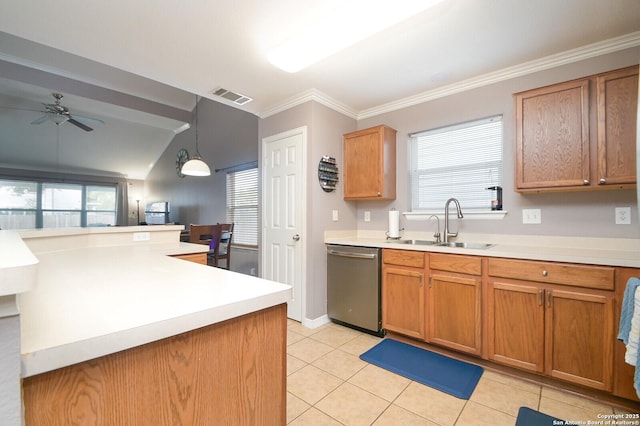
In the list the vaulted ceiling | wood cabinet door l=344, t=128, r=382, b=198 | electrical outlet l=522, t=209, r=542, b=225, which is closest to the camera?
the vaulted ceiling

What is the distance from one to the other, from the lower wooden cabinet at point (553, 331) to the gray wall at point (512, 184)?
690 millimetres

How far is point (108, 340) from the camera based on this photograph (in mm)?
564

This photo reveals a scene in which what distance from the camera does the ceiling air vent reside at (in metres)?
2.90

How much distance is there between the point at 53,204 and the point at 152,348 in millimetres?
9108

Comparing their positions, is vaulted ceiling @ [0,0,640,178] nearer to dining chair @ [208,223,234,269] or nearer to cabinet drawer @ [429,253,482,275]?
cabinet drawer @ [429,253,482,275]

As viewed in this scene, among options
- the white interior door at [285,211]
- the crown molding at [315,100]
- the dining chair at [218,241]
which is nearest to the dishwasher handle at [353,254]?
the white interior door at [285,211]

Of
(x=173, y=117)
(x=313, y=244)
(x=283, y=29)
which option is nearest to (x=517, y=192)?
(x=313, y=244)

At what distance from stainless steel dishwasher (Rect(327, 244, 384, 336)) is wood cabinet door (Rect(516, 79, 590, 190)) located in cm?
139

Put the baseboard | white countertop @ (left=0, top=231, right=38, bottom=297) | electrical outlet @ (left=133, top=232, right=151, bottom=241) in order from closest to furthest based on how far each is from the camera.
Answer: white countertop @ (left=0, top=231, right=38, bottom=297) < electrical outlet @ (left=133, top=232, right=151, bottom=241) < the baseboard

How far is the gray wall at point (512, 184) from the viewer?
2072mm

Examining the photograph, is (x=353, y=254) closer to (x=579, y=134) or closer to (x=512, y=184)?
(x=512, y=184)

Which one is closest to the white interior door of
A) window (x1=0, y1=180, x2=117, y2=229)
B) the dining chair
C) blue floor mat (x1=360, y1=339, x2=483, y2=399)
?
blue floor mat (x1=360, y1=339, x2=483, y2=399)

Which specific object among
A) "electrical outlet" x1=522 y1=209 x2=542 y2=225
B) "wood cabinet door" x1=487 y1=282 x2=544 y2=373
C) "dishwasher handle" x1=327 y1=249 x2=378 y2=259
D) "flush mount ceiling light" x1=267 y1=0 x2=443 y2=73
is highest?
"flush mount ceiling light" x1=267 y1=0 x2=443 y2=73

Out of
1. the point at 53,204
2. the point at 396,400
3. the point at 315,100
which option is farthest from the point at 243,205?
the point at 53,204
